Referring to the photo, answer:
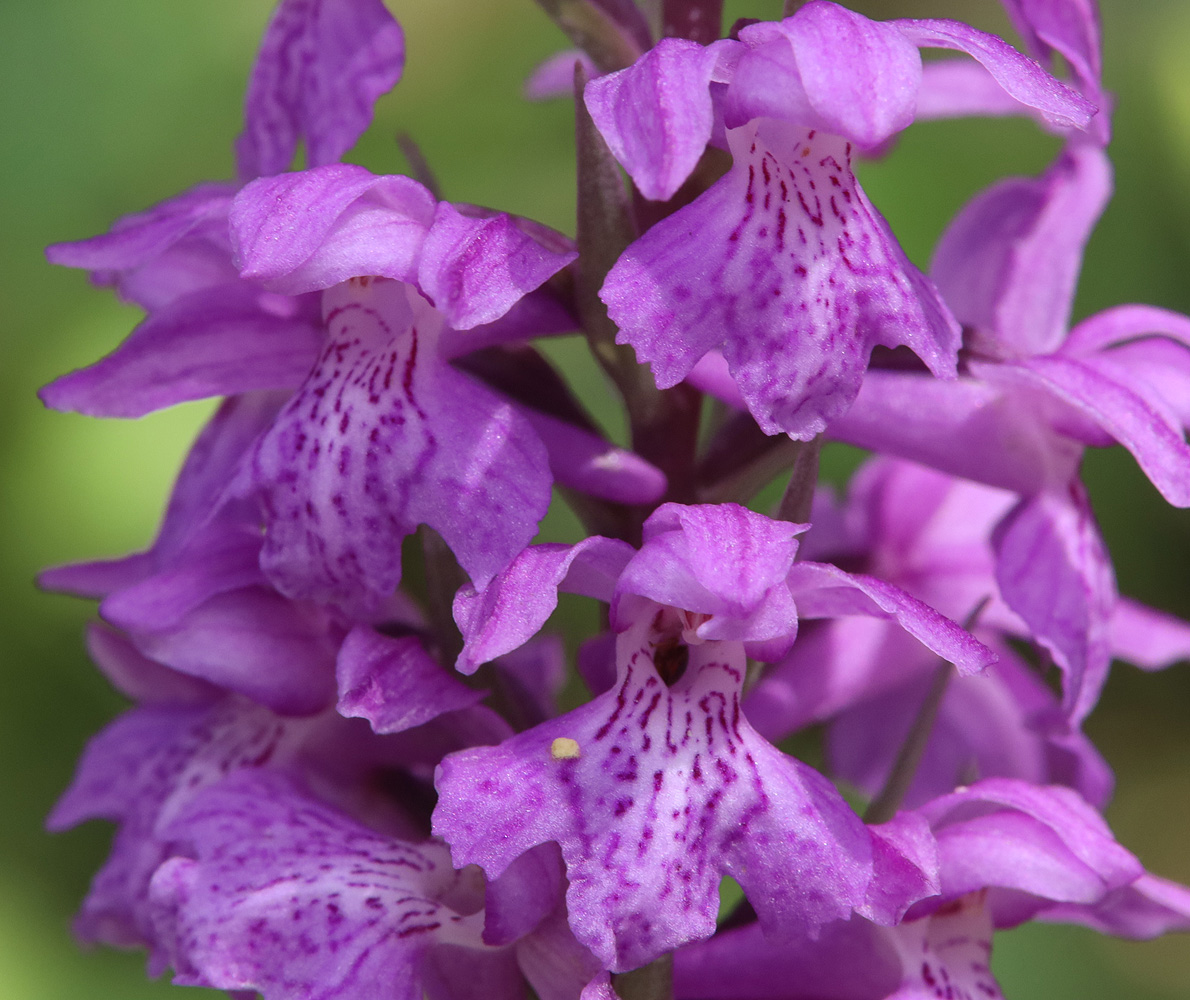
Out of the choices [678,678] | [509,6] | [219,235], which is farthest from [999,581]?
[509,6]

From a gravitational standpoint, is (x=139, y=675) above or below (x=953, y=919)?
above

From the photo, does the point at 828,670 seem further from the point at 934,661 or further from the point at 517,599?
the point at 517,599

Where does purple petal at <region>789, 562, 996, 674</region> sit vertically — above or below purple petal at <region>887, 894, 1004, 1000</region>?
above

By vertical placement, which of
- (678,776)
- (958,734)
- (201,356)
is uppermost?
(201,356)

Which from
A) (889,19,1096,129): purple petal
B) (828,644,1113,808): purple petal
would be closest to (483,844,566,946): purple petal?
(828,644,1113,808): purple petal

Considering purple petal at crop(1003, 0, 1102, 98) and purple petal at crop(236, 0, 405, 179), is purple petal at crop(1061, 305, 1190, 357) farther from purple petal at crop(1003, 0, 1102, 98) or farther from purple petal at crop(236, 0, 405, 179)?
purple petal at crop(236, 0, 405, 179)

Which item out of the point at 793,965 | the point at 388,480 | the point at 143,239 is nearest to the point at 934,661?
the point at 793,965
